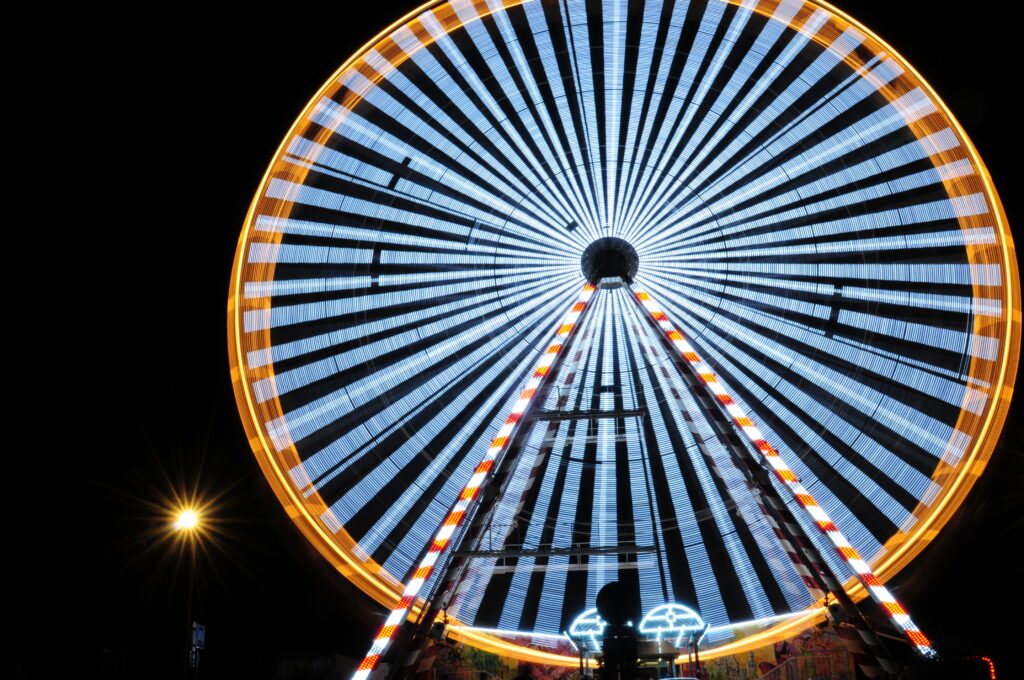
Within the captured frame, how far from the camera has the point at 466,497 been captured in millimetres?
7156

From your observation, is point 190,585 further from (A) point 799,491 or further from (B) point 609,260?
(A) point 799,491

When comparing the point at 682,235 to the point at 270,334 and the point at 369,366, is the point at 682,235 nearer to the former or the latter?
the point at 369,366

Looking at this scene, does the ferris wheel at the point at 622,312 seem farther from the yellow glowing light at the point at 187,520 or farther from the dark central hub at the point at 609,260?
the yellow glowing light at the point at 187,520

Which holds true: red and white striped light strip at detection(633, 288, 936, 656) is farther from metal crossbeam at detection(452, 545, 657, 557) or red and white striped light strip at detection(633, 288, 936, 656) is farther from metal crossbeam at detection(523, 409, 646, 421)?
metal crossbeam at detection(452, 545, 657, 557)

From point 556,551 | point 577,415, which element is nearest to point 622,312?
point 577,415

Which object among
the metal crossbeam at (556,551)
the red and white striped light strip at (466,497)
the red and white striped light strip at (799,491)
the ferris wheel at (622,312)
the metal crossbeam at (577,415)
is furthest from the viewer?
the metal crossbeam at (577,415)

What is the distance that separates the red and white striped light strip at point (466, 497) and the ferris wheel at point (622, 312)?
3 cm

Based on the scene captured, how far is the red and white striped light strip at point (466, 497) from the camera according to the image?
20.4 ft

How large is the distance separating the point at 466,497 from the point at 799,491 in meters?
2.76

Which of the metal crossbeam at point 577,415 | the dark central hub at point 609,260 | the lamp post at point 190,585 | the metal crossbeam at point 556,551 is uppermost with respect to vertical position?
the dark central hub at point 609,260

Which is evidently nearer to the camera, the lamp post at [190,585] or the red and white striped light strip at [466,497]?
the red and white striped light strip at [466,497]

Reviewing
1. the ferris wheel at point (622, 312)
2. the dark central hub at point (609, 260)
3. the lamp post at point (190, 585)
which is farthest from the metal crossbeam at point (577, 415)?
the lamp post at point (190, 585)


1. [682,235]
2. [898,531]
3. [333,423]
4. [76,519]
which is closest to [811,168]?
[682,235]

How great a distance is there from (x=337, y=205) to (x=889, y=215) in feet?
16.9
